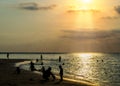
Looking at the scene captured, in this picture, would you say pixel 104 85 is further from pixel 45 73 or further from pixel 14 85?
pixel 14 85

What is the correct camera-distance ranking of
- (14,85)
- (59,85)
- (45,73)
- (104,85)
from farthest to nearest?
(104,85) → (45,73) → (59,85) → (14,85)

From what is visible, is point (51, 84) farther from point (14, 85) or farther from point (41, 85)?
point (14, 85)

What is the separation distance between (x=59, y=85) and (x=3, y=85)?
6.50 metres

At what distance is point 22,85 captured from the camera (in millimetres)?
35875

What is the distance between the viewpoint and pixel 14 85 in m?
35.2

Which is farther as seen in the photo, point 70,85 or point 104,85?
point 104,85

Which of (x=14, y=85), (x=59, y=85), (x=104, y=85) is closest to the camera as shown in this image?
(x=14, y=85)

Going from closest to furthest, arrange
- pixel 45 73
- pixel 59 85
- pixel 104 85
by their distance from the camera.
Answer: pixel 59 85 < pixel 45 73 < pixel 104 85

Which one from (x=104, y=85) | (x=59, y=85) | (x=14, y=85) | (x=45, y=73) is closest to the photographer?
(x=14, y=85)

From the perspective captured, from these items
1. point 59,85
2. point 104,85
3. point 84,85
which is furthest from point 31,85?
point 104,85

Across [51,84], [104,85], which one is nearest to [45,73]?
[51,84]

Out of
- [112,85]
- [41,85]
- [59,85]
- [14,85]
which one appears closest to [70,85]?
[59,85]

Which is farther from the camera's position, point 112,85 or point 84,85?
point 112,85

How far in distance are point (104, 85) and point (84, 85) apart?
19.3 feet
